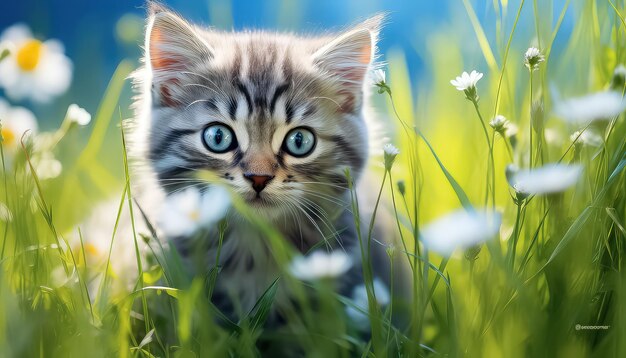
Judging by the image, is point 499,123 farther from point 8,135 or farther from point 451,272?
point 8,135

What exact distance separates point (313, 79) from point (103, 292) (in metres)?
0.56

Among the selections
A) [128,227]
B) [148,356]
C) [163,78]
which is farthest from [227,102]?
[148,356]

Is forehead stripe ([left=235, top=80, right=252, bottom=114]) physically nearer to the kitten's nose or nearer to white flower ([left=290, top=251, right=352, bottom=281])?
the kitten's nose

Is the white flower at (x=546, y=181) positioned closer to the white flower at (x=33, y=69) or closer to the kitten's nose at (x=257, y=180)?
the kitten's nose at (x=257, y=180)

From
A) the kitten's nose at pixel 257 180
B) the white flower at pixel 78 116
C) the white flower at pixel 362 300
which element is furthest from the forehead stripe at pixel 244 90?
the white flower at pixel 362 300

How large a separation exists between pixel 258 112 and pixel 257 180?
144mm

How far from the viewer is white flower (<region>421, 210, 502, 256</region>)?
2.88 feet

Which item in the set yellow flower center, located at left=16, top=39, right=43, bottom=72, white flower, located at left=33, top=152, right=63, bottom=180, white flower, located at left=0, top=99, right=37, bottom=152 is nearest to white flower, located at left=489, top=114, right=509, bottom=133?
white flower, located at left=33, top=152, right=63, bottom=180

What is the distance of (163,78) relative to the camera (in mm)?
1318

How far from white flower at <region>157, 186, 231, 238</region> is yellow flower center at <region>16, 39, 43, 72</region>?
54 cm

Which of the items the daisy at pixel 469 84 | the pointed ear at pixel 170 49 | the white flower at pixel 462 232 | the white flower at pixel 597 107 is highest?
the pointed ear at pixel 170 49

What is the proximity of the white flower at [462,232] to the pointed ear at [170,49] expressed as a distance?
0.58m

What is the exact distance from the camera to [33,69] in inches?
62.6

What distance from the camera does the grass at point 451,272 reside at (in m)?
0.87
